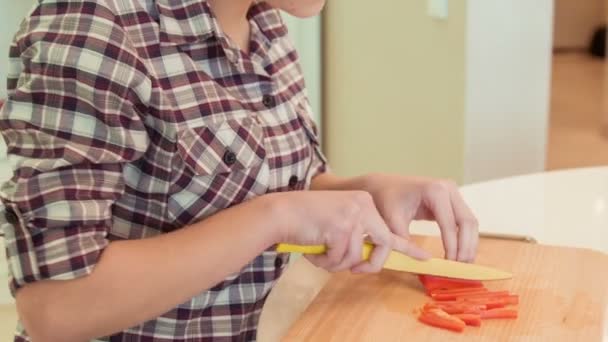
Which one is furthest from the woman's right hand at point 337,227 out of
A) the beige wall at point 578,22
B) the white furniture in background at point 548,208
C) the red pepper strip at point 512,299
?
the beige wall at point 578,22

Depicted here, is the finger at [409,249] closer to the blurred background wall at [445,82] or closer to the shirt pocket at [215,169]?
the shirt pocket at [215,169]

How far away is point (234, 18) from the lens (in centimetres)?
82

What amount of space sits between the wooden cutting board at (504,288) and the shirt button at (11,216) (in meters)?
0.21

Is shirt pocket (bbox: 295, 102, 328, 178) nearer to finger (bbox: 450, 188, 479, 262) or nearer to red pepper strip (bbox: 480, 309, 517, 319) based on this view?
finger (bbox: 450, 188, 479, 262)

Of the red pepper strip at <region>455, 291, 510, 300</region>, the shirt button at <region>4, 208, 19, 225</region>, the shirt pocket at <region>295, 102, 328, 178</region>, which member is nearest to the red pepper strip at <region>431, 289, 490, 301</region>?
the red pepper strip at <region>455, 291, 510, 300</region>

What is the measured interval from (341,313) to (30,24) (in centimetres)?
32

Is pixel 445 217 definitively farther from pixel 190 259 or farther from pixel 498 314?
pixel 190 259

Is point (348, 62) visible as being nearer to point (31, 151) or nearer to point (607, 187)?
point (607, 187)

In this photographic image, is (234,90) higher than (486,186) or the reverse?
higher

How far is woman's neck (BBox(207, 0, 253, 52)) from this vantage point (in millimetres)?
799

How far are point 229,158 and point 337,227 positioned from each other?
0.36 feet

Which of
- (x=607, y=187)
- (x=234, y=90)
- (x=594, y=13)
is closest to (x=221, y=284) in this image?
(x=234, y=90)

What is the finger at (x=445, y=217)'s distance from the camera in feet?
2.77

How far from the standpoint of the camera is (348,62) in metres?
1.78
